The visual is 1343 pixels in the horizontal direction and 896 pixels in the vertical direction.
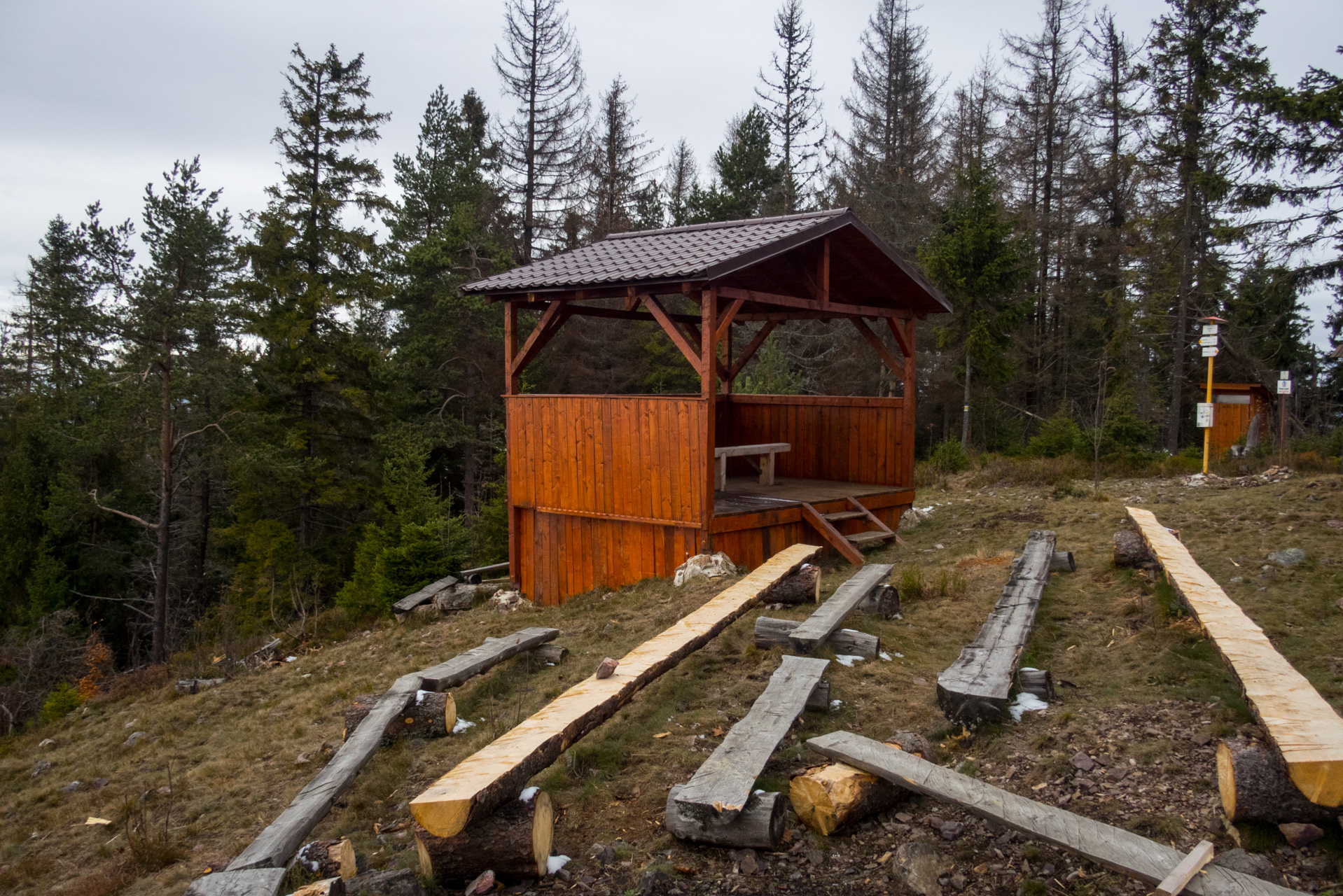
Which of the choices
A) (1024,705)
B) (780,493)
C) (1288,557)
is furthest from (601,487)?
(1288,557)

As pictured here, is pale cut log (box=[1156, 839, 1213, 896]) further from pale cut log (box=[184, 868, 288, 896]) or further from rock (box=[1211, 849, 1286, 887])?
pale cut log (box=[184, 868, 288, 896])

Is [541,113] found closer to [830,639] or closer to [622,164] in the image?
[622,164]

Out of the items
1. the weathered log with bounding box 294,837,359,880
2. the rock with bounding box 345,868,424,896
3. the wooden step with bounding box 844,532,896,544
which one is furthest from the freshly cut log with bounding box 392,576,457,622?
the rock with bounding box 345,868,424,896

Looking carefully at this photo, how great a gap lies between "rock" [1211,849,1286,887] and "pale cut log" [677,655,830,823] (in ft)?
5.30

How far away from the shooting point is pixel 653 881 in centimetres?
308

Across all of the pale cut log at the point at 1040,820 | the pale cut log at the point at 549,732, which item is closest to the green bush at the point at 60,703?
the pale cut log at the point at 549,732

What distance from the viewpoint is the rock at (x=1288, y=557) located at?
7.16m

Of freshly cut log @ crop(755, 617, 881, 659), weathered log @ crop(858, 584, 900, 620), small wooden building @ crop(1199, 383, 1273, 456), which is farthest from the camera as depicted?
small wooden building @ crop(1199, 383, 1273, 456)

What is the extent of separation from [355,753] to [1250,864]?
3942mm

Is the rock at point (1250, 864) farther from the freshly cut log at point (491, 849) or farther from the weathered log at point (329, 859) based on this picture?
the weathered log at point (329, 859)

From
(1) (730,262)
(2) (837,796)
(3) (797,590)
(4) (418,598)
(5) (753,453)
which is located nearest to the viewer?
(2) (837,796)

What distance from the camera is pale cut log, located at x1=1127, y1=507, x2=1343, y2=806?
2932 millimetres

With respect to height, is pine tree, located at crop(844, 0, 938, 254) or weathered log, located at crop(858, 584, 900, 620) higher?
pine tree, located at crop(844, 0, 938, 254)

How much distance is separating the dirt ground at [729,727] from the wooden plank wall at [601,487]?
1.61 feet
